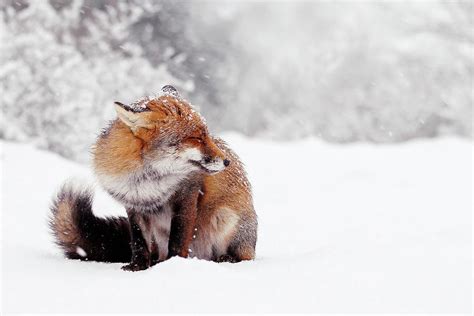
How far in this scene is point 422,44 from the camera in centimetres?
2248

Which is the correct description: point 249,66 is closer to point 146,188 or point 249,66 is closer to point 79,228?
point 79,228

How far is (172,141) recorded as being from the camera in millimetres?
4203

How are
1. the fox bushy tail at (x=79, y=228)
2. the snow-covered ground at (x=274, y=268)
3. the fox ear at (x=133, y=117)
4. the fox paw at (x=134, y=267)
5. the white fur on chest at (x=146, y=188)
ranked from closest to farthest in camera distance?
the snow-covered ground at (x=274, y=268) → the fox ear at (x=133, y=117) → the white fur on chest at (x=146, y=188) → the fox paw at (x=134, y=267) → the fox bushy tail at (x=79, y=228)

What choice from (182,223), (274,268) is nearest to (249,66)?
(182,223)

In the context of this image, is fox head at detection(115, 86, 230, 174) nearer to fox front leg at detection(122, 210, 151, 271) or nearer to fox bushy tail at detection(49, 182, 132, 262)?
fox front leg at detection(122, 210, 151, 271)

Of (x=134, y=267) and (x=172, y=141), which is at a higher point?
(x=172, y=141)

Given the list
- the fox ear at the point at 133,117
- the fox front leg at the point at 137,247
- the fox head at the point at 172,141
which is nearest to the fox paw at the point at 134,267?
the fox front leg at the point at 137,247

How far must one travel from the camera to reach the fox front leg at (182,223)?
433cm

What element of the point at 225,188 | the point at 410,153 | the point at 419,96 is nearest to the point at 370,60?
the point at 419,96

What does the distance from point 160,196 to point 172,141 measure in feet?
1.17

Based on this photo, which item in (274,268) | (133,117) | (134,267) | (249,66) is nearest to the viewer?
(274,268)

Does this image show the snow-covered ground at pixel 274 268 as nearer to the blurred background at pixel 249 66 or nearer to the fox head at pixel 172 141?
the fox head at pixel 172 141

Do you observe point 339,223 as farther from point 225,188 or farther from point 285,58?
point 285,58

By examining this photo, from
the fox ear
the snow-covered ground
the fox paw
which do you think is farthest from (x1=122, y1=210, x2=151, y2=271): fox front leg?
the fox ear
